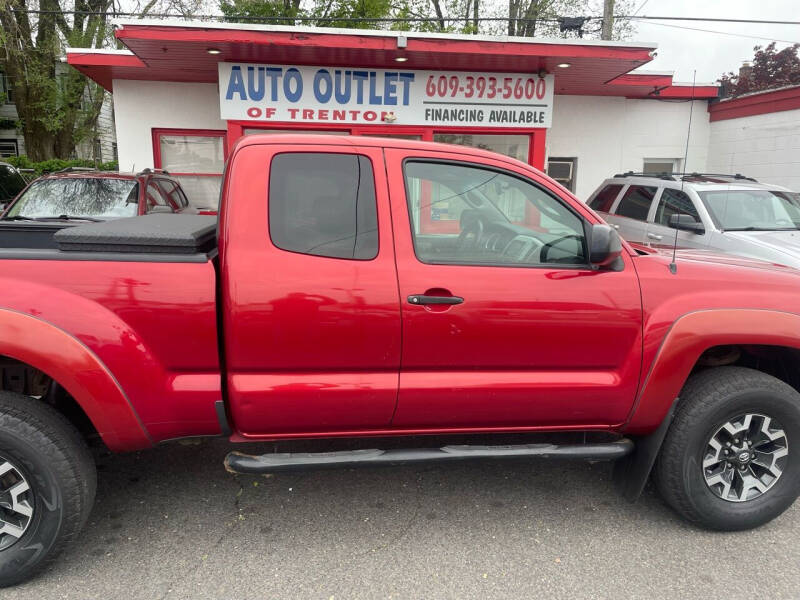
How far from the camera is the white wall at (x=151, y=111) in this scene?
32.3ft

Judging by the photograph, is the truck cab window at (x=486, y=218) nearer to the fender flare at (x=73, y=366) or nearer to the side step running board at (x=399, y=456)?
the side step running board at (x=399, y=456)

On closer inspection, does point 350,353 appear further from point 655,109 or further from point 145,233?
point 655,109

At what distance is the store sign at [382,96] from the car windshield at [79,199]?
234cm

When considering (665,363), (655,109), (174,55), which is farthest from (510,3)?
(665,363)

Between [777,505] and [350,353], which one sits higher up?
[350,353]

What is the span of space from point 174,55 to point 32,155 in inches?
582

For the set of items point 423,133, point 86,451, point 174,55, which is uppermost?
point 174,55

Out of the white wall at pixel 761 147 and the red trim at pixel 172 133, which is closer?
the red trim at pixel 172 133

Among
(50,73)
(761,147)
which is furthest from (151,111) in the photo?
(761,147)

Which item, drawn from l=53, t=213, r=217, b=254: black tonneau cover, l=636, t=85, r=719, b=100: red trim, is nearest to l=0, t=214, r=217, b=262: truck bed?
l=53, t=213, r=217, b=254: black tonneau cover

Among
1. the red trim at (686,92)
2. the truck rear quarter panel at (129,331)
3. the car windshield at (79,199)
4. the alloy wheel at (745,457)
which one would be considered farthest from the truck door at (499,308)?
the red trim at (686,92)

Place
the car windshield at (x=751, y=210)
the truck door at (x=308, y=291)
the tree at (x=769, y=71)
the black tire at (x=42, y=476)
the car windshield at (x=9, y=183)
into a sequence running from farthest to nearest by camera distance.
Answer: the tree at (x=769, y=71)
the car windshield at (x=9, y=183)
the car windshield at (x=751, y=210)
the truck door at (x=308, y=291)
the black tire at (x=42, y=476)

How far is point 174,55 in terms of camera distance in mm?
8266

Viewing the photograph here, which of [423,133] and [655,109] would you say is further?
[655,109]
